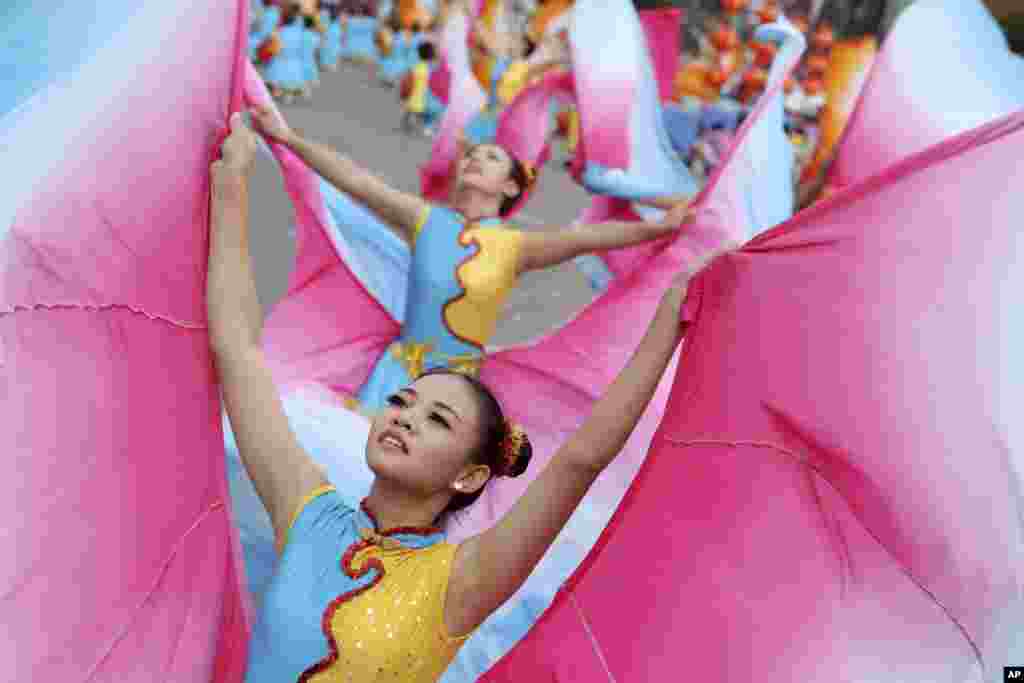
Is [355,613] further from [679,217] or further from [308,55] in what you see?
[308,55]

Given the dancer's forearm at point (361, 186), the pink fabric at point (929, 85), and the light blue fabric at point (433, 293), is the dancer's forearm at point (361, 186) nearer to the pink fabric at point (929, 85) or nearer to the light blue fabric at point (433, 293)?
the light blue fabric at point (433, 293)

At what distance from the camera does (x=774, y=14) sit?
8.68 ft

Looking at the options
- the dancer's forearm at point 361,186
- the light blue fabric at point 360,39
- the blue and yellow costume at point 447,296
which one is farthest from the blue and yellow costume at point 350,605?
the light blue fabric at point 360,39

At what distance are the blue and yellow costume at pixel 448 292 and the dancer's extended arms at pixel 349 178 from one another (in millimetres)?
40

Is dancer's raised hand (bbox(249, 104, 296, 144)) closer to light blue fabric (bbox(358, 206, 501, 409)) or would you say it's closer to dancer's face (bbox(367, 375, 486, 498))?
light blue fabric (bbox(358, 206, 501, 409))

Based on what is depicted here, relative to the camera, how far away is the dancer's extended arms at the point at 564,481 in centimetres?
122

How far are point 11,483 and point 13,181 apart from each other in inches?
12.3

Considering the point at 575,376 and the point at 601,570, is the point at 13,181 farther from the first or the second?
the point at 575,376

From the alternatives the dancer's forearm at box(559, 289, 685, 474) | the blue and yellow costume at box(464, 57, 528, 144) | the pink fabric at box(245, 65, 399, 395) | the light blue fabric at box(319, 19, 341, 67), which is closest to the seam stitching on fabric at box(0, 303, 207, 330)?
the dancer's forearm at box(559, 289, 685, 474)

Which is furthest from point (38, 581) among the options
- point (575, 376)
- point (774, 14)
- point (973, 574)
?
point (774, 14)

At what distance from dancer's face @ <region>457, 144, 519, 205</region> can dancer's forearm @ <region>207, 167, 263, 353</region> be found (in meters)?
1.22

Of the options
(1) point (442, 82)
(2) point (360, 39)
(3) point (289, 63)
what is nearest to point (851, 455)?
(1) point (442, 82)

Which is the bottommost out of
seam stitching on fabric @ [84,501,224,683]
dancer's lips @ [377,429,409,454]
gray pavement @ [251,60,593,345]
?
gray pavement @ [251,60,593,345]

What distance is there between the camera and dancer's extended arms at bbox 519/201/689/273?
2.55m
